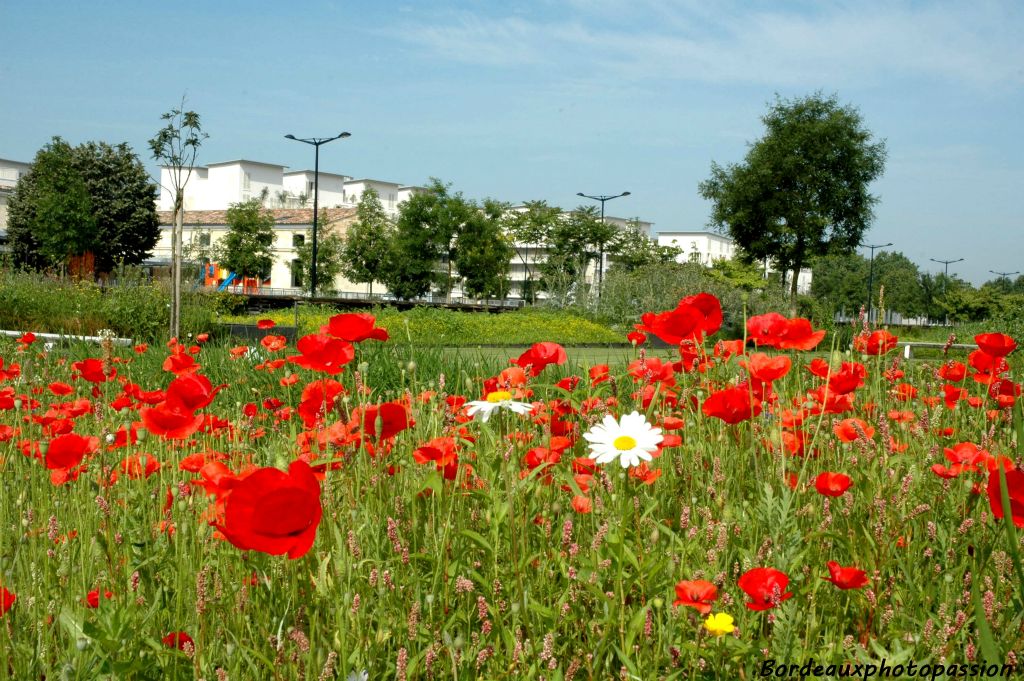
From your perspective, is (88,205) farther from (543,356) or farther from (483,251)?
(543,356)

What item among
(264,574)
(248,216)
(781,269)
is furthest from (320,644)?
(248,216)

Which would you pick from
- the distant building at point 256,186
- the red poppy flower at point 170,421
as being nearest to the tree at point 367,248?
the distant building at point 256,186

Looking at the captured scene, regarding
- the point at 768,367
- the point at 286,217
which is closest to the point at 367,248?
the point at 286,217

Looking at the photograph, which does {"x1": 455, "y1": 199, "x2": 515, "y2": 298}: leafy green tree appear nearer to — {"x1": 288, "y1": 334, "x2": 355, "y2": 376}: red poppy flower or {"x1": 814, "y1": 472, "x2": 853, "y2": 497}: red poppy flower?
{"x1": 288, "y1": 334, "x2": 355, "y2": 376}: red poppy flower

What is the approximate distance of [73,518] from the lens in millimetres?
2662

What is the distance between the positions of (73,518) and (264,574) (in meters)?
1.09

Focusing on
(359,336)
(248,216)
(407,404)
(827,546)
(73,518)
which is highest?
(248,216)

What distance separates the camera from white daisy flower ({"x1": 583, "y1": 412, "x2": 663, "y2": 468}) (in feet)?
5.48

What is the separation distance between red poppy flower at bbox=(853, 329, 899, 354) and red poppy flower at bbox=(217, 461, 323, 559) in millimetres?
2738

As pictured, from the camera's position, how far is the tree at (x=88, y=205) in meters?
43.9

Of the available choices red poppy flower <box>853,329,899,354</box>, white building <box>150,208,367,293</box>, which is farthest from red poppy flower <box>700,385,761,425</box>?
white building <box>150,208,367,293</box>

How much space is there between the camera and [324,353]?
226cm

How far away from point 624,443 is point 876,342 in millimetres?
2126

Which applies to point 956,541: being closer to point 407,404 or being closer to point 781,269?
point 407,404
